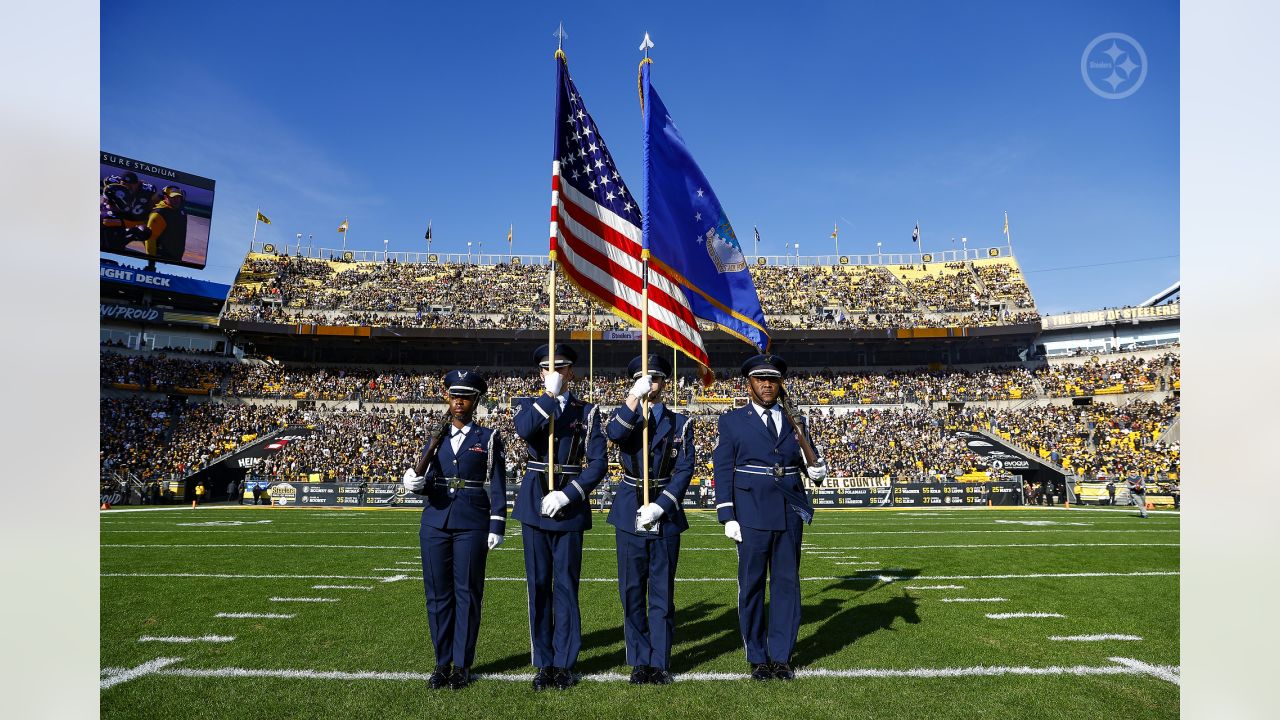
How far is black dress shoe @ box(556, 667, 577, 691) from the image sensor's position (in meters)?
4.96

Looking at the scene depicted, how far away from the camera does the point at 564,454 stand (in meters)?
5.58

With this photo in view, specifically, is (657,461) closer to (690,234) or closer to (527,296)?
(690,234)

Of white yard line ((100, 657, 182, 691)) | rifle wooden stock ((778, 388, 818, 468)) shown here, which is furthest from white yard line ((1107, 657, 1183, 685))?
white yard line ((100, 657, 182, 691))

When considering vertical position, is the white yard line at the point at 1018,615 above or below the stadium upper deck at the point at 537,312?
below

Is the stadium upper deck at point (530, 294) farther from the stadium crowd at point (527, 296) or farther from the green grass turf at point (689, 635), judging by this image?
the green grass turf at point (689, 635)

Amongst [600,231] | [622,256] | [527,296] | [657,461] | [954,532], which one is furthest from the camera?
[527,296]

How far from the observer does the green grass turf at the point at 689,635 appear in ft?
15.1

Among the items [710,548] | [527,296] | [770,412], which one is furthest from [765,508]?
[527,296]

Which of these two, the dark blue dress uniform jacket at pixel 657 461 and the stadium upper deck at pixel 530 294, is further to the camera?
the stadium upper deck at pixel 530 294

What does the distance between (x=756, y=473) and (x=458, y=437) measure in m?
2.39

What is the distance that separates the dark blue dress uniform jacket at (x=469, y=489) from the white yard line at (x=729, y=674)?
111 centimetres

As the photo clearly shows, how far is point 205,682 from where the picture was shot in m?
5.08

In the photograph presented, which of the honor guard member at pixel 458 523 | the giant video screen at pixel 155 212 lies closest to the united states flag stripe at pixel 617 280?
the honor guard member at pixel 458 523

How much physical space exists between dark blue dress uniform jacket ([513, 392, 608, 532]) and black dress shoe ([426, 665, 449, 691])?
3.85 ft
